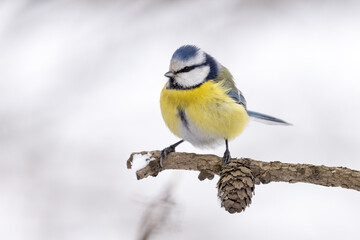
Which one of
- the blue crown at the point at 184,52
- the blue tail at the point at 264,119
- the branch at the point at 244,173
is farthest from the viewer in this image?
the blue tail at the point at 264,119

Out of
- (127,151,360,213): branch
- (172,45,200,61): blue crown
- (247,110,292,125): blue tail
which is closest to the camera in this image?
(127,151,360,213): branch

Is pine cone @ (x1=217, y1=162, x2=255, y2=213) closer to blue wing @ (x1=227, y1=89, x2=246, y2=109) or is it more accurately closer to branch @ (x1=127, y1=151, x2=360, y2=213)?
branch @ (x1=127, y1=151, x2=360, y2=213)

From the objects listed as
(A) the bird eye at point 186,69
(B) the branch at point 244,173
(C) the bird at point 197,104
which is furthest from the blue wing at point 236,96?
(B) the branch at point 244,173

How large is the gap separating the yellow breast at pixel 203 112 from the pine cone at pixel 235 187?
448 mm

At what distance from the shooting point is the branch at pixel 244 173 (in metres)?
0.89

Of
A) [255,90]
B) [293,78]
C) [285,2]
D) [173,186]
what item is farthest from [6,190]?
[285,2]

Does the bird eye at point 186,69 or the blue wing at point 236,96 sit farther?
the blue wing at point 236,96

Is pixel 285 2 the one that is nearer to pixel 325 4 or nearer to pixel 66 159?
pixel 325 4

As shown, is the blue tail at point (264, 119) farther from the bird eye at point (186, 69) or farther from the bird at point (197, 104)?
the bird eye at point (186, 69)

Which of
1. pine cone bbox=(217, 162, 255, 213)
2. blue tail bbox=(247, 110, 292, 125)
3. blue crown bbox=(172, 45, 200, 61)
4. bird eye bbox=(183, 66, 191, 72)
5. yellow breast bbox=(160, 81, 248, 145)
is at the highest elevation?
blue tail bbox=(247, 110, 292, 125)

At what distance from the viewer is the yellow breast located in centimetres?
149

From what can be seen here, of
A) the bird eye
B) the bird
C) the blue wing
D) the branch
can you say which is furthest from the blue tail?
the branch

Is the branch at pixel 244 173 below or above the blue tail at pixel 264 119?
below

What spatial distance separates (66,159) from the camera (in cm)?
189
